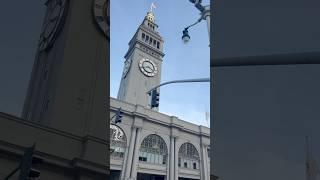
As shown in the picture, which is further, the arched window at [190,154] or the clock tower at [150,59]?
the clock tower at [150,59]

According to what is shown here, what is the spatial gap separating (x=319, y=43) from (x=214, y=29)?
325 mm

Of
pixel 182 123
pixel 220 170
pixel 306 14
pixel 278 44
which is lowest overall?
pixel 220 170

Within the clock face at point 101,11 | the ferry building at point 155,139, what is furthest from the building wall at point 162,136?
the clock face at point 101,11

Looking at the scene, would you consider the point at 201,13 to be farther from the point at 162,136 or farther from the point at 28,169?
the point at 28,169

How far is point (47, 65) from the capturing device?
5.24 ft

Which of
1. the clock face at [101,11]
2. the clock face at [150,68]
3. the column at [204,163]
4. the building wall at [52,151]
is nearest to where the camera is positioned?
the column at [204,163]

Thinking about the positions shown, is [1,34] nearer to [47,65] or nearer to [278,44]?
[47,65]

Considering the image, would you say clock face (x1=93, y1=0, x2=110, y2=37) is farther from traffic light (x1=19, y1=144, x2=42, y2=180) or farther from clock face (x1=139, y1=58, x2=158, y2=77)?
traffic light (x1=19, y1=144, x2=42, y2=180)

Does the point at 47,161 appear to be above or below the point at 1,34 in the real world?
below

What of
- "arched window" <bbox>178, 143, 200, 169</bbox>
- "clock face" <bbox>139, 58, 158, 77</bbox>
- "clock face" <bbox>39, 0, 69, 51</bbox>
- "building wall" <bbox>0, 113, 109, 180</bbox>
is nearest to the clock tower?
"clock face" <bbox>139, 58, 158, 77</bbox>

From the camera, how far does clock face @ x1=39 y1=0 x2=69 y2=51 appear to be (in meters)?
1.48

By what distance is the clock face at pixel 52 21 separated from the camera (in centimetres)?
148

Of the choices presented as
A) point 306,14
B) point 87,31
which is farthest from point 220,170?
point 87,31

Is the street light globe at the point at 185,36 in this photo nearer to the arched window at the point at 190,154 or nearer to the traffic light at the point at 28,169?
the arched window at the point at 190,154
